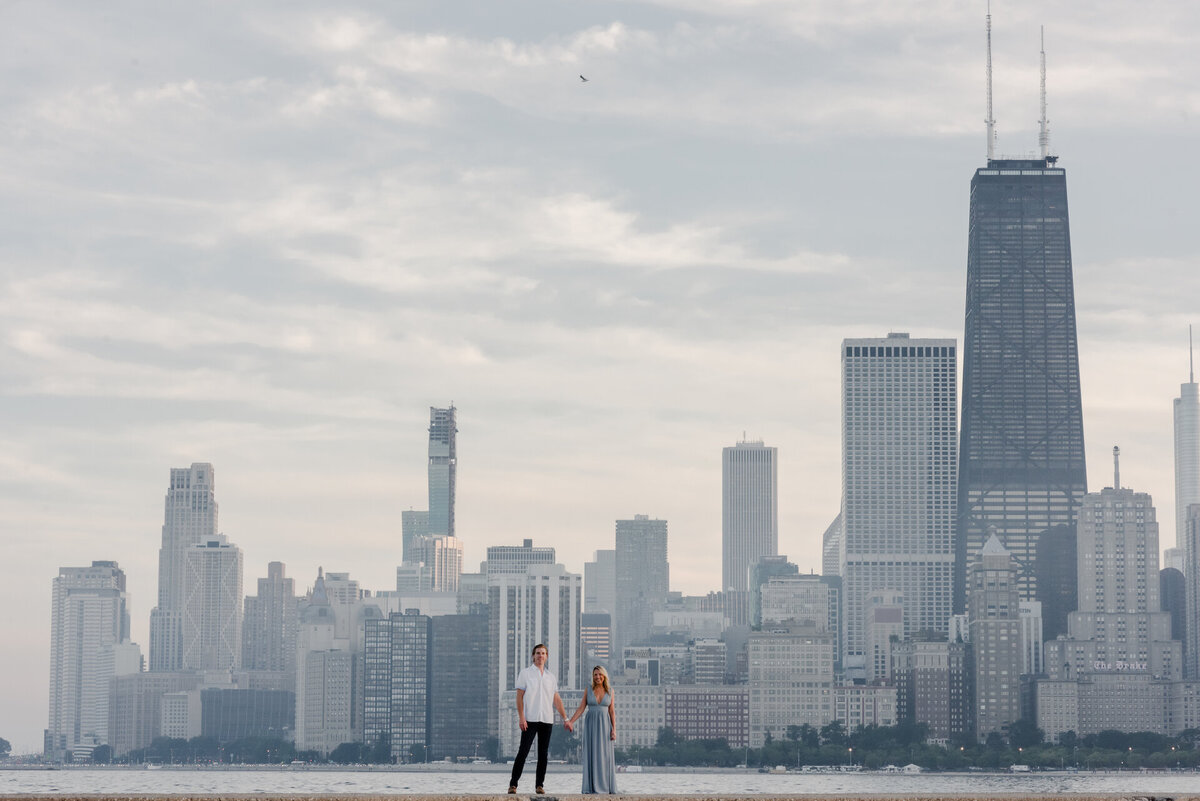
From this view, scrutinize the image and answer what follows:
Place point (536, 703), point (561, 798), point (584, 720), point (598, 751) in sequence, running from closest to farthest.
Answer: point (561, 798) → point (598, 751) → point (584, 720) → point (536, 703)

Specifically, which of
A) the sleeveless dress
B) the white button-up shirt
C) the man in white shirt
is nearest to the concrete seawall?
the sleeveless dress

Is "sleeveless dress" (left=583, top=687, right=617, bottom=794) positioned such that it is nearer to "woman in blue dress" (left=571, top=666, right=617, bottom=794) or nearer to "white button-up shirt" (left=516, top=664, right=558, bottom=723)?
"woman in blue dress" (left=571, top=666, right=617, bottom=794)

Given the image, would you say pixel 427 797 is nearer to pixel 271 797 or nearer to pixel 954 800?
pixel 271 797

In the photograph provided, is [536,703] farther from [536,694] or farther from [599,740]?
[599,740]

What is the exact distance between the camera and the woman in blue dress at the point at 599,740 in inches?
1251

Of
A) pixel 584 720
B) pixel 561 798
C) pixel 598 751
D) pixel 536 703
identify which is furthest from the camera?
pixel 536 703

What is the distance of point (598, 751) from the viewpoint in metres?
31.8

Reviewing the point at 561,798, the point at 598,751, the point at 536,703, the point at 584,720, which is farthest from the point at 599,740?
the point at 561,798

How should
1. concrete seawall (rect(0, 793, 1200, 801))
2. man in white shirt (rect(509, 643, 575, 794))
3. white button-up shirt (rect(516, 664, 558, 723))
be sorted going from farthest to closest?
white button-up shirt (rect(516, 664, 558, 723))
man in white shirt (rect(509, 643, 575, 794))
concrete seawall (rect(0, 793, 1200, 801))

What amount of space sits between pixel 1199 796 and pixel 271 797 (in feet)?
42.7

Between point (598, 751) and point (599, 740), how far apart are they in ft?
0.57

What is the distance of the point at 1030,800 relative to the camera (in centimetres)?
2769

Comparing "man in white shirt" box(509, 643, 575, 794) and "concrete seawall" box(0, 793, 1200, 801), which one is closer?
"concrete seawall" box(0, 793, 1200, 801)

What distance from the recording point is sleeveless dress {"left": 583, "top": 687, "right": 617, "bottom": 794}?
1251 inches
